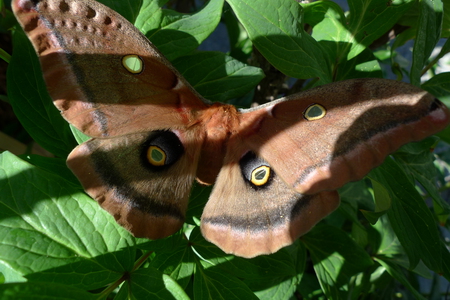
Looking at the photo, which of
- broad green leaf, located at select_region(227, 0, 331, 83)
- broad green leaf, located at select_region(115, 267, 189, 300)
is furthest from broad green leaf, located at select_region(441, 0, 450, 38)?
broad green leaf, located at select_region(115, 267, 189, 300)

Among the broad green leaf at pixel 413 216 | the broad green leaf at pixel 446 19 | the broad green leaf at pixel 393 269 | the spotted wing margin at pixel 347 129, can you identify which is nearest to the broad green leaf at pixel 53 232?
the spotted wing margin at pixel 347 129

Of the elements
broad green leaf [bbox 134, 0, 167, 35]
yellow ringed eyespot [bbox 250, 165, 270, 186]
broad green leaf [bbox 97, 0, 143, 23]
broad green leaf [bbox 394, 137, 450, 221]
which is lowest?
broad green leaf [bbox 394, 137, 450, 221]

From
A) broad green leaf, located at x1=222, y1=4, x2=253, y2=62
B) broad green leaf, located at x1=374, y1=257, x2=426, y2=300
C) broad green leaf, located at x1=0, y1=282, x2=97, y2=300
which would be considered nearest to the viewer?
broad green leaf, located at x1=0, y1=282, x2=97, y2=300

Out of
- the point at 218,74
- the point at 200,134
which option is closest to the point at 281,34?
the point at 218,74

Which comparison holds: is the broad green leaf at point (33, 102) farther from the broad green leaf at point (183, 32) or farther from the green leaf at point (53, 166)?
the broad green leaf at point (183, 32)

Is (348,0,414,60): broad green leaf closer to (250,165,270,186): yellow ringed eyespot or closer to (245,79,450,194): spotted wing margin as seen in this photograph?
(245,79,450,194): spotted wing margin

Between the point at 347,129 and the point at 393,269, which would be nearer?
the point at 347,129

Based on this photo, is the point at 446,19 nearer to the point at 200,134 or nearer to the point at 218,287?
the point at 200,134
